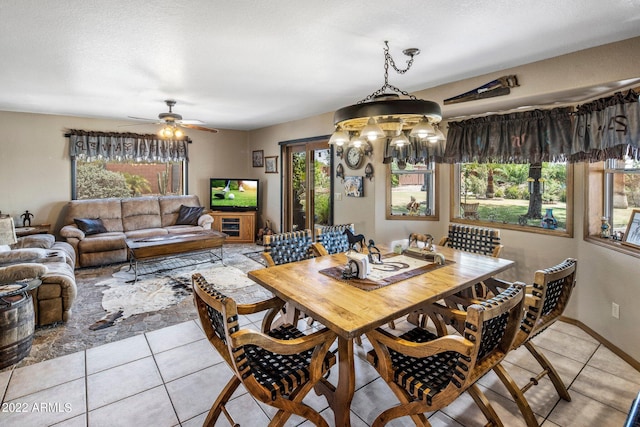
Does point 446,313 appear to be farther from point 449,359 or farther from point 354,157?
point 354,157

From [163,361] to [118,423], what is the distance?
63 cm

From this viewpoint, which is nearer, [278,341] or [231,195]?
[278,341]

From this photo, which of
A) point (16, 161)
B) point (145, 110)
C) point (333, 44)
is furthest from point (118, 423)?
point (16, 161)

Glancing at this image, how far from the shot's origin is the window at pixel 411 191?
4320 mm

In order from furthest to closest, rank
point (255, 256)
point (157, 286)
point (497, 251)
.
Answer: point (255, 256)
point (157, 286)
point (497, 251)

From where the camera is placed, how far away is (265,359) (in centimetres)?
173

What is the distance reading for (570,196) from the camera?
3178 millimetres

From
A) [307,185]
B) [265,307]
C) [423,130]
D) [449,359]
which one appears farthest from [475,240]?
[307,185]

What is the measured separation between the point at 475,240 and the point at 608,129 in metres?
1.32

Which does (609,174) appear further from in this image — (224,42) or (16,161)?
(16,161)

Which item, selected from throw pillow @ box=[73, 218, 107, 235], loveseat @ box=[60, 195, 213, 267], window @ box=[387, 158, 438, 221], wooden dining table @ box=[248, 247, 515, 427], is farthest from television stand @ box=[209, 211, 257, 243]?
wooden dining table @ box=[248, 247, 515, 427]

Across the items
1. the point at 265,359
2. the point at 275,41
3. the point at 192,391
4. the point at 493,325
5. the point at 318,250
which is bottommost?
the point at 192,391

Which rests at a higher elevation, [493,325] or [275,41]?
[275,41]

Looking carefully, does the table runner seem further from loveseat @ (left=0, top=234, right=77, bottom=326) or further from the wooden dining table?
loveseat @ (left=0, top=234, right=77, bottom=326)
